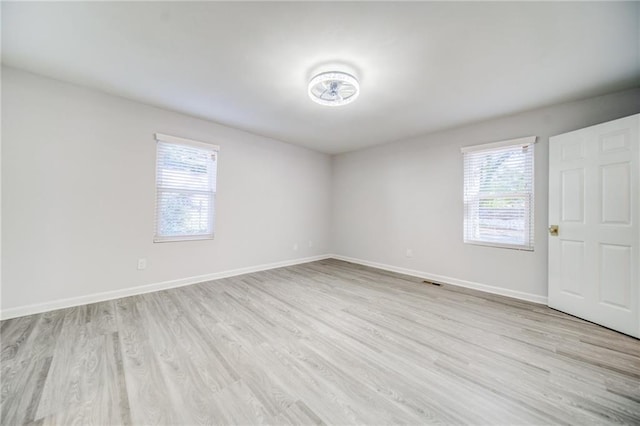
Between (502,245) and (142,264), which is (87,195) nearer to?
(142,264)

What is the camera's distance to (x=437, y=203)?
13.0ft

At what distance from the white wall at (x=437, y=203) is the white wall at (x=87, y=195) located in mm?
2564

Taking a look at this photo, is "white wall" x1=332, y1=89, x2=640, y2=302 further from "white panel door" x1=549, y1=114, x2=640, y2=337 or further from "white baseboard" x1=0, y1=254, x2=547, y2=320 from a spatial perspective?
"white panel door" x1=549, y1=114, x2=640, y2=337

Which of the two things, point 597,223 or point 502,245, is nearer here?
point 597,223

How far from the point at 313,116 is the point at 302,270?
2.77 meters

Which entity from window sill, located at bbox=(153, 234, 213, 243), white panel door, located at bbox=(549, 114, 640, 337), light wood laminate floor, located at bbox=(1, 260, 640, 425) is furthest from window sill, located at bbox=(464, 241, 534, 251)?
window sill, located at bbox=(153, 234, 213, 243)

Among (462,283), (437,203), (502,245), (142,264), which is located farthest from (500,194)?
(142,264)

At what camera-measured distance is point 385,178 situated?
470 centimetres

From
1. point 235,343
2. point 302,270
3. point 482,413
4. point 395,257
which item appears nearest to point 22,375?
point 235,343

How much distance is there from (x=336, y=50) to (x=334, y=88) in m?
0.48

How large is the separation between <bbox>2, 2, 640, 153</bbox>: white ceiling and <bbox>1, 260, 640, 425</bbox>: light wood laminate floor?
8.34 ft

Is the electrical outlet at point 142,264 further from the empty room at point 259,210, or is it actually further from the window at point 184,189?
the window at point 184,189

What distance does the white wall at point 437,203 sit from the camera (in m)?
2.99

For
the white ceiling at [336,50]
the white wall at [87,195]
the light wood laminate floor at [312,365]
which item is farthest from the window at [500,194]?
the white wall at [87,195]
